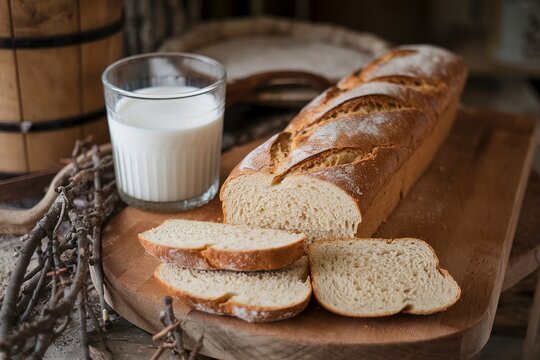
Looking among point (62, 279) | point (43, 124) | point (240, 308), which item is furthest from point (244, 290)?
point (43, 124)

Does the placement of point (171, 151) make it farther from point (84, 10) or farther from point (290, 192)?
point (84, 10)

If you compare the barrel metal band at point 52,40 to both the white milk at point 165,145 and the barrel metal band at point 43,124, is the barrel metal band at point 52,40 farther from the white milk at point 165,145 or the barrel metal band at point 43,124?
the white milk at point 165,145

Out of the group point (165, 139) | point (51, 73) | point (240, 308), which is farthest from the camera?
point (51, 73)

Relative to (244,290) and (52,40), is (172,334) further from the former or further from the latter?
(52,40)

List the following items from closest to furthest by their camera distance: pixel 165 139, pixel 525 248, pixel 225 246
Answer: pixel 225 246 < pixel 165 139 < pixel 525 248

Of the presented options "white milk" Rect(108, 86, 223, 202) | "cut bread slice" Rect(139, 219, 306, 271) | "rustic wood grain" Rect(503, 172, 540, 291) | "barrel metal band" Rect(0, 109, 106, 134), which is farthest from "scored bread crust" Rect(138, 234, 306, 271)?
"barrel metal band" Rect(0, 109, 106, 134)

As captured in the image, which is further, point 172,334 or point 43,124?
point 43,124
